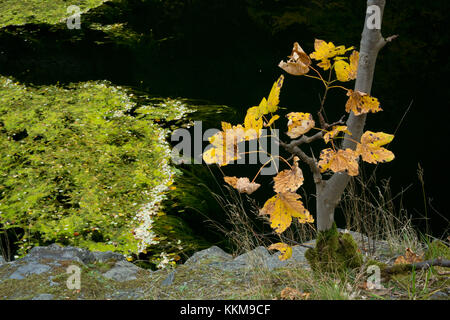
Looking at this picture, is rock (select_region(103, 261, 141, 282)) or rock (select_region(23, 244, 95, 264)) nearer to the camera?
rock (select_region(103, 261, 141, 282))

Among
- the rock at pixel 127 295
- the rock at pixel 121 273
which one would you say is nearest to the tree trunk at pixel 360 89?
the rock at pixel 127 295

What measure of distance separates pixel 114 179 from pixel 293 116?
2.12 metres

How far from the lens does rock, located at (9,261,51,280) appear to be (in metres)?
1.90

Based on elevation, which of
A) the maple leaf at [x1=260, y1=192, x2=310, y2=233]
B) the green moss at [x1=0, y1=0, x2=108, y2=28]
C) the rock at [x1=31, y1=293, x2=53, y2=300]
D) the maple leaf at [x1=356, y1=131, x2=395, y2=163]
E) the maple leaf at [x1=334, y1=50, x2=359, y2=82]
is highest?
the green moss at [x1=0, y1=0, x2=108, y2=28]

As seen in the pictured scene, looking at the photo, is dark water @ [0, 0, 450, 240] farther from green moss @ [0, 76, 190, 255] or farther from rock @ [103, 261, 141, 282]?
rock @ [103, 261, 141, 282]

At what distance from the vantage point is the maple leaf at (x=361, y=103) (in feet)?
4.34

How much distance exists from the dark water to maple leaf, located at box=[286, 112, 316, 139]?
2.06m

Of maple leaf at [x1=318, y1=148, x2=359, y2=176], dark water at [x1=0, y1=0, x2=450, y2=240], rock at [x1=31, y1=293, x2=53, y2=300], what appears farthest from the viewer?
dark water at [x1=0, y1=0, x2=450, y2=240]

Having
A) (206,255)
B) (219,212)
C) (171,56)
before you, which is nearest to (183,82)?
(171,56)

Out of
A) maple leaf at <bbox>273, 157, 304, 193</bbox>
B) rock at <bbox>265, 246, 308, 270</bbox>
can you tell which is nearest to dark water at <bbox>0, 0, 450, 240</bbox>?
rock at <bbox>265, 246, 308, 270</bbox>

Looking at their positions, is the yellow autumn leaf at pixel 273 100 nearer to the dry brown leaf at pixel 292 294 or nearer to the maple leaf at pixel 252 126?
the maple leaf at pixel 252 126

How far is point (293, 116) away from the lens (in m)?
1.38

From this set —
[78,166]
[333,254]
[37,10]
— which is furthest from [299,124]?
[37,10]

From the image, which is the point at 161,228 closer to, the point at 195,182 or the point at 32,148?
the point at 195,182
